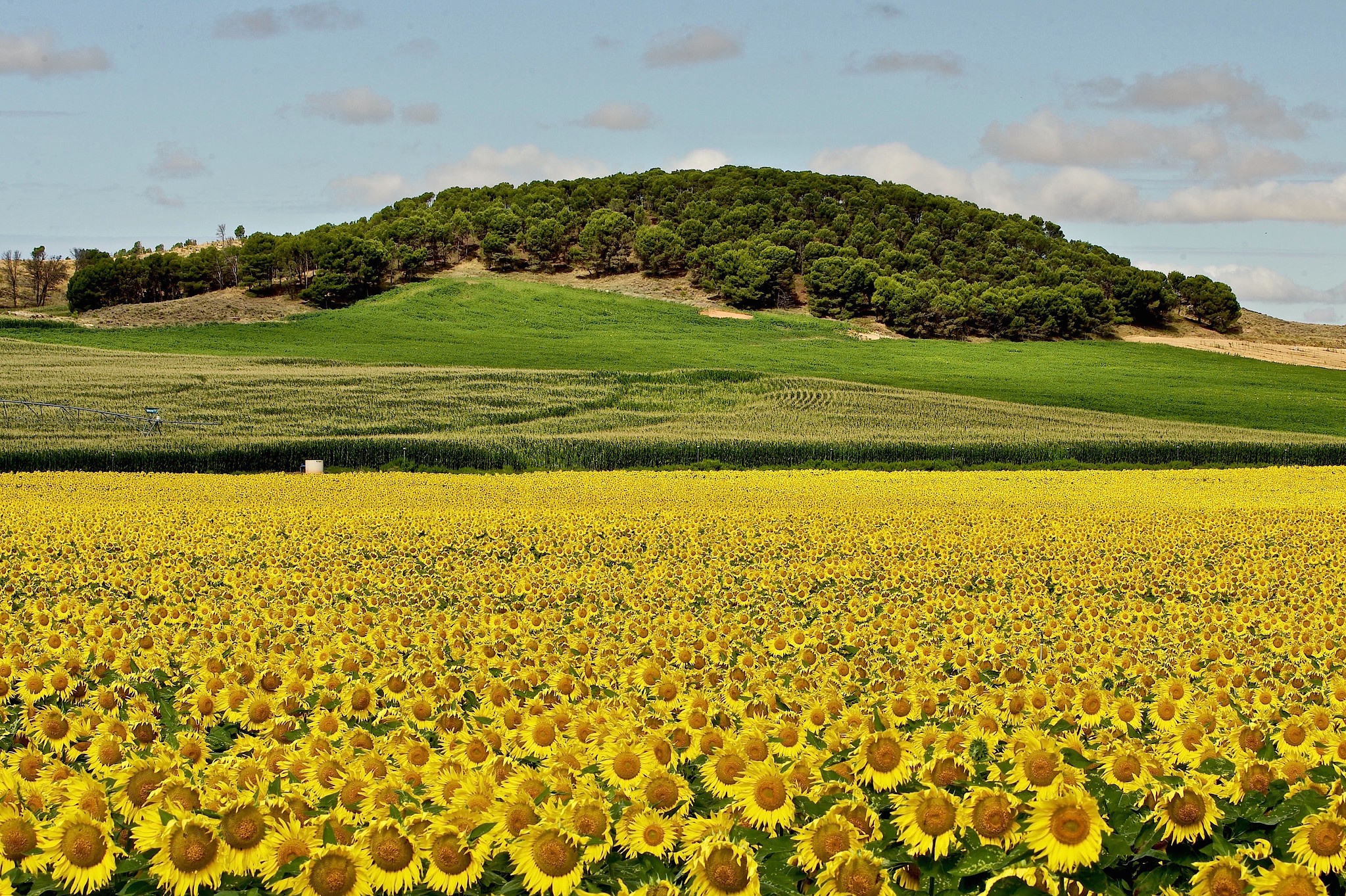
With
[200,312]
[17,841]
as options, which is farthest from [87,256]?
[17,841]

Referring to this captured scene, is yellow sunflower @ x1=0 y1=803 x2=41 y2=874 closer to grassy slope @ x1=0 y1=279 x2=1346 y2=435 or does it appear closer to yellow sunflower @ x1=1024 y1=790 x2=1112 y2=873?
yellow sunflower @ x1=1024 y1=790 x2=1112 y2=873

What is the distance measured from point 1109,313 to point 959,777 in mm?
128263

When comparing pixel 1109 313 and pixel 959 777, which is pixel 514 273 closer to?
pixel 1109 313

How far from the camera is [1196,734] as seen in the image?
16.7 ft

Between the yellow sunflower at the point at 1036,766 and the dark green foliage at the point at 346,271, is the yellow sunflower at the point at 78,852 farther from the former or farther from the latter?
the dark green foliage at the point at 346,271

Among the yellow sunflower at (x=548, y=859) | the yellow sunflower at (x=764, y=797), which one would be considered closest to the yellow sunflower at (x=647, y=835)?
the yellow sunflower at (x=548, y=859)

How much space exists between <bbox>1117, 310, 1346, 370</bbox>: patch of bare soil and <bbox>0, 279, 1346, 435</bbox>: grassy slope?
688 centimetres

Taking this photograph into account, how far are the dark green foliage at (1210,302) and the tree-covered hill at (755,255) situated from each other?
18cm

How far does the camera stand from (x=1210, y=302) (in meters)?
134

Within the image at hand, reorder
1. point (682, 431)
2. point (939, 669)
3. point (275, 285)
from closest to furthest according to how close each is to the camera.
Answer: point (939, 669) → point (682, 431) → point (275, 285)

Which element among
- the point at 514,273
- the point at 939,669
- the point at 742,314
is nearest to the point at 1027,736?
the point at 939,669

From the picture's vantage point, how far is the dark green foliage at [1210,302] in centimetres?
13325

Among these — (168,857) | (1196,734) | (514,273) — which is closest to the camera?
(168,857)

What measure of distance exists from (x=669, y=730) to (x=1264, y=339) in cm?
14018
